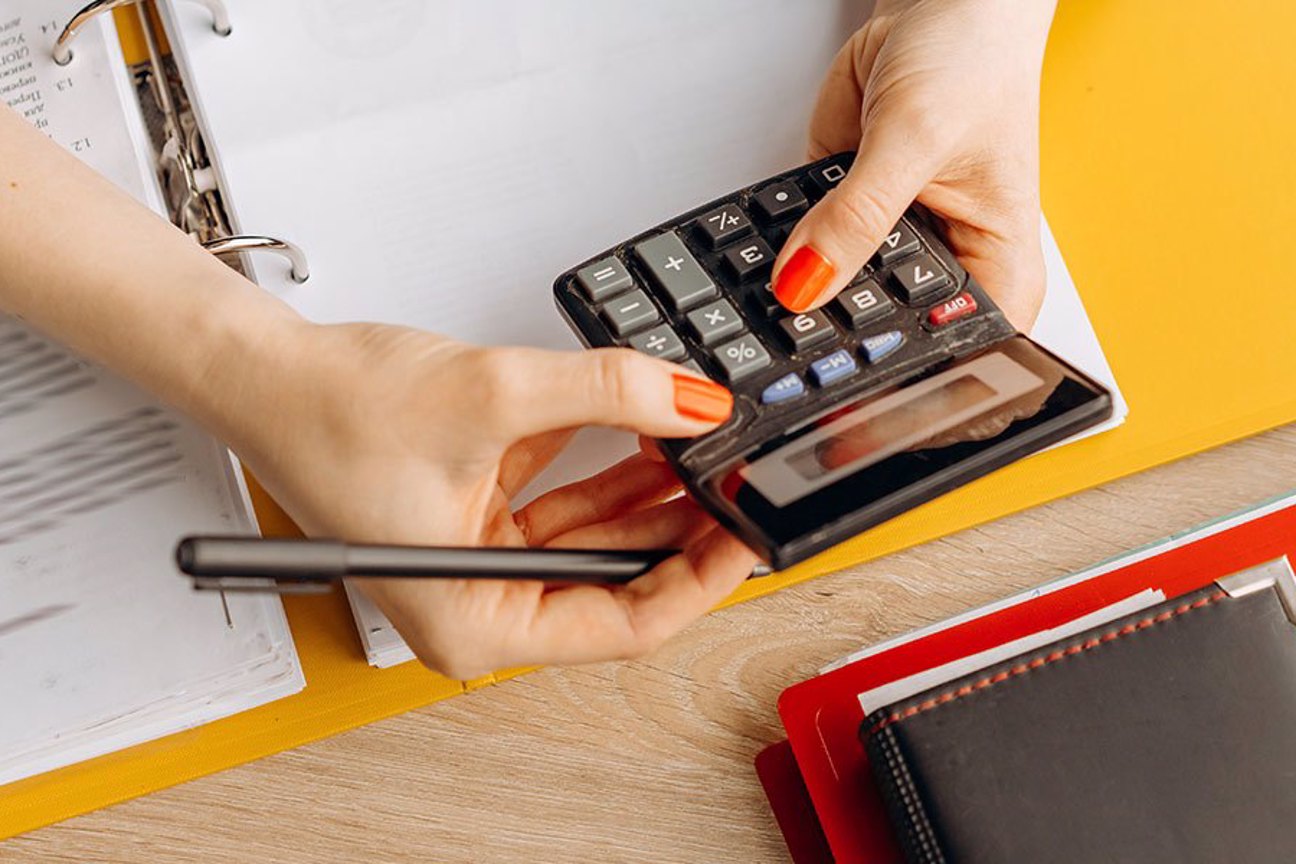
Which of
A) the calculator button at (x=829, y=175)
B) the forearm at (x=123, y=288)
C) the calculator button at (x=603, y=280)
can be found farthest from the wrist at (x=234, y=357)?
the calculator button at (x=829, y=175)

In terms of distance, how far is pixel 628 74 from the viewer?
23.5 inches

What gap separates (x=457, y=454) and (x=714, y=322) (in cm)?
11

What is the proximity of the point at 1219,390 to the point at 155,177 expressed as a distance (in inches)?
20.2

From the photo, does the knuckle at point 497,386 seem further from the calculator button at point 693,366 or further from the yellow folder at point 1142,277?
the yellow folder at point 1142,277

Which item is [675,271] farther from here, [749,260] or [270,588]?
[270,588]

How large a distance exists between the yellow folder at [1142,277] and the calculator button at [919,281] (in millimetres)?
136

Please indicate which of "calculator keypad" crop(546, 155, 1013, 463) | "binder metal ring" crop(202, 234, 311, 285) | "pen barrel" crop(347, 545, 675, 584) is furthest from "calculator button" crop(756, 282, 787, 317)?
"binder metal ring" crop(202, 234, 311, 285)

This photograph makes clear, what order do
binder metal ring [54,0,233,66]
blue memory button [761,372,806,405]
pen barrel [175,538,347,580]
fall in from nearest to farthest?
1. pen barrel [175,538,347,580]
2. blue memory button [761,372,806,405]
3. binder metal ring [54,0,233,66]

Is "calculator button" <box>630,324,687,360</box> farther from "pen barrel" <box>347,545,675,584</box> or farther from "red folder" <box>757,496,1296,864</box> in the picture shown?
"red folder" <box>757,496,1296,864</box>

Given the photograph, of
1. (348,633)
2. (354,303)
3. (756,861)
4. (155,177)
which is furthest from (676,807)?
(155,177)

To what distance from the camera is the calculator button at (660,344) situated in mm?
448

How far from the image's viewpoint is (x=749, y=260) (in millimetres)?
473

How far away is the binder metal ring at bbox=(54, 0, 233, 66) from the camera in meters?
0.55

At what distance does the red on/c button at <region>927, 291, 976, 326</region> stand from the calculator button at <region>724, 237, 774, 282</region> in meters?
0.06
